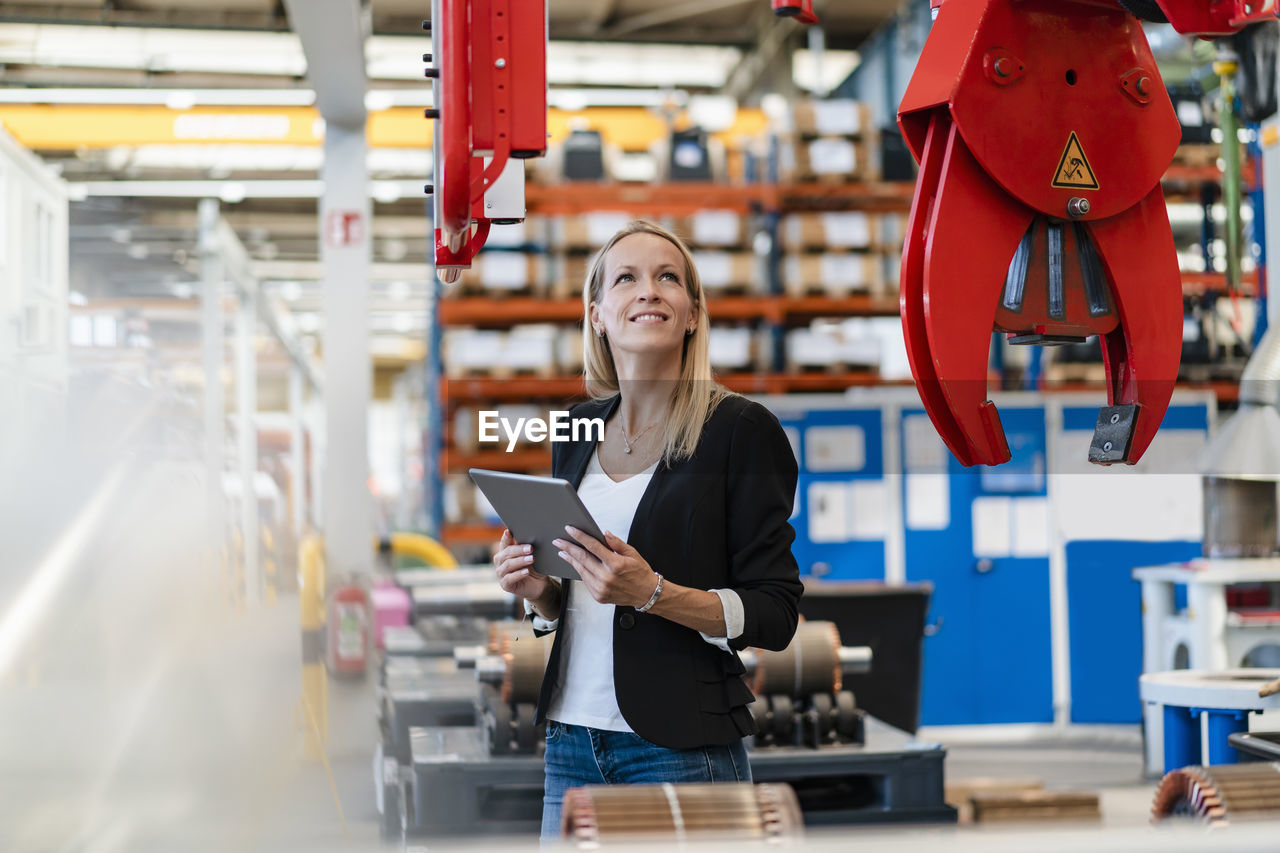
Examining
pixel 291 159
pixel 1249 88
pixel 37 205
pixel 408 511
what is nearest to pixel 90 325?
pixel 37 205

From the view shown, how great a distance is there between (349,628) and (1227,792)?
4733 millimetres

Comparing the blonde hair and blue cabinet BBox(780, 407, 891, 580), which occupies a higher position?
the blonde hair

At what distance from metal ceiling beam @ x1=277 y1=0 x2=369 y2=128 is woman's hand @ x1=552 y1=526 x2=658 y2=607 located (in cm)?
331

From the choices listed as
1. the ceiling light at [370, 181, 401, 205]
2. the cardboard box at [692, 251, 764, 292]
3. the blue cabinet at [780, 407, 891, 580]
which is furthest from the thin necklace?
the ceiling light at [370, 181, 401, 205]

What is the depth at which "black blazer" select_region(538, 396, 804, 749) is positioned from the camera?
1.62 meters

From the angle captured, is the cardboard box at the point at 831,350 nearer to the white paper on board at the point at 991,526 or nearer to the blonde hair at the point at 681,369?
the white paper on board at the point at 991,526

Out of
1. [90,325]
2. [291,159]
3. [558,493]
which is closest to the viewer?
[558,493]

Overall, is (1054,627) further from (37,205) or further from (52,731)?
(37,205)

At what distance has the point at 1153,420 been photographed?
66.2 inches

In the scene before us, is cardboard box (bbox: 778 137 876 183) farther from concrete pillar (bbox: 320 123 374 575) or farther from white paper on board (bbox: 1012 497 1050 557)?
concrete pillar (bbox: 320 123 374 575)

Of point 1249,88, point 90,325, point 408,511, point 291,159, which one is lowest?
point 408,511

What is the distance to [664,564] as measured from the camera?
1.64m

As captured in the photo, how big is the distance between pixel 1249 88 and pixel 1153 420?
12.1 feet

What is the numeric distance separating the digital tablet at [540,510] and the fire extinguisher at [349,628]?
404cm
